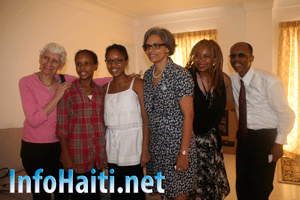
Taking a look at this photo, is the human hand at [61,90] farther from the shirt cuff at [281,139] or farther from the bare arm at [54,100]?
the shirt cuff at [281,139]

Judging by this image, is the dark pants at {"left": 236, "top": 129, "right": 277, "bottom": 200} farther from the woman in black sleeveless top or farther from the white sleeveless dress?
the white sleeveless dress

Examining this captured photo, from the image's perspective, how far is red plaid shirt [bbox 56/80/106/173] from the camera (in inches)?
64.5

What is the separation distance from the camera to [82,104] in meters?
1.65

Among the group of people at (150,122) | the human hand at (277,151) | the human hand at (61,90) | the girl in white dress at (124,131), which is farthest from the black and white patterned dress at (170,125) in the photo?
the human hand at (277,151)

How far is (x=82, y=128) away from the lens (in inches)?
64.4

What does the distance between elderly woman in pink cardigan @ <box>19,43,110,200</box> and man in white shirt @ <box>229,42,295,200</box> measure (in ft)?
5.19

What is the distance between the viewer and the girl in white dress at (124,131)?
5.29 feet

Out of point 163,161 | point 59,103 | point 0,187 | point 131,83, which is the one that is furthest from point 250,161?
point 0,187

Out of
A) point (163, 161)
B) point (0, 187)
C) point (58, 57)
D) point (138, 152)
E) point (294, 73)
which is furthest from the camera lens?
point (294, 73)

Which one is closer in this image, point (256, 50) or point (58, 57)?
point (58, 57)

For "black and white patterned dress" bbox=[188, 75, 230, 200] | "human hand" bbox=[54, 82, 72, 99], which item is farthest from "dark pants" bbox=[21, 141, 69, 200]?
"black and white patterned dress" bbox=[188, 75, 230, 200]

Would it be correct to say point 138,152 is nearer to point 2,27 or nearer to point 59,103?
point 59,103

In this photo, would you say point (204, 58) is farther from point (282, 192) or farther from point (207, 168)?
point (282, 192)

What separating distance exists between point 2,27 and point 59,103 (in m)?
2.16
